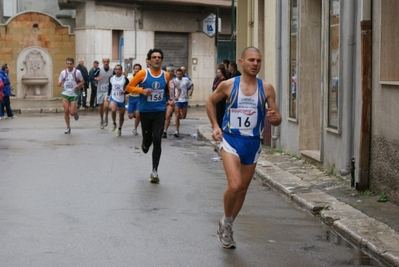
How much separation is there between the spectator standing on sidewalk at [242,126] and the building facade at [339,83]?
2710mm

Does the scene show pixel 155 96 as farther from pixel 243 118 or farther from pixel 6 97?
pixel 6 97

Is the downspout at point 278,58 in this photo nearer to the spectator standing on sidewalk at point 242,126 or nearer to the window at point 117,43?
the spectator standing on sidewalk at point 242,126

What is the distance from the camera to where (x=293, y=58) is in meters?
16.8

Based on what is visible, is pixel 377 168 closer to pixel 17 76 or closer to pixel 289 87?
pixel 289 87

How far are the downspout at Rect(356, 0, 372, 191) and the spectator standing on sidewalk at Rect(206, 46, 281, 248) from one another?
3352 mm

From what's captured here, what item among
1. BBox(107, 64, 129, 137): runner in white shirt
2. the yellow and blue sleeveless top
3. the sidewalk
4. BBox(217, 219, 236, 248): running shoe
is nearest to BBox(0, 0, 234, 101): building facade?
BBox(107, 64, 129, 137): runner in white shirt

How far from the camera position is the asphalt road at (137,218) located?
7.80 meters

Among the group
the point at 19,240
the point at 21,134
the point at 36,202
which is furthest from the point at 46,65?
the point at 19,240

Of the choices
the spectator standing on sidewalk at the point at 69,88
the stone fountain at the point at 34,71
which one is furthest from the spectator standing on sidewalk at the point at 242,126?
the stone fountain at the point at 34,71

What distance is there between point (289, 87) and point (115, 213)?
7608mm

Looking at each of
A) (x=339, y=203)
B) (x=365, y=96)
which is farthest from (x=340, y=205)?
(x=365, y=96)

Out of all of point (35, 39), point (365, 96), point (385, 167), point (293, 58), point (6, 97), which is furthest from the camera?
point (35, 39)

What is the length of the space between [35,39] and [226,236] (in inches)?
1262

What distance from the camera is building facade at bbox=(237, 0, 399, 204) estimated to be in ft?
36.4
